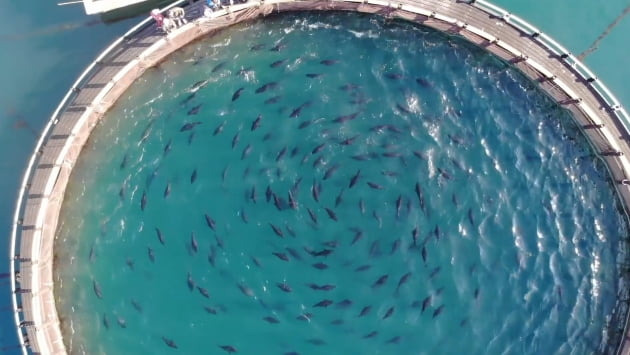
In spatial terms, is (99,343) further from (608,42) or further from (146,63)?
(608,42)

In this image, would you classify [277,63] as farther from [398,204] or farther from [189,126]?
[398,204]

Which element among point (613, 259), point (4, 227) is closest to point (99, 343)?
point (4, 227)

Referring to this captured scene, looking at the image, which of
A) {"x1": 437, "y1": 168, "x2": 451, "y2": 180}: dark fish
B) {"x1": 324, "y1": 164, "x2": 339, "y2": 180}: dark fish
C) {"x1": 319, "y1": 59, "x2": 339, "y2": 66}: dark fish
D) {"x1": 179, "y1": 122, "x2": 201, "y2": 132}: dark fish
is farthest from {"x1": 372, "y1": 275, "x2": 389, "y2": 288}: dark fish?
{"x1": 179, "y1": 122, "x2": 201, "y2": 132}: dark fish

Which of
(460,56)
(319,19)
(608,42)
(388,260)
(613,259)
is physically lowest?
(613,259)

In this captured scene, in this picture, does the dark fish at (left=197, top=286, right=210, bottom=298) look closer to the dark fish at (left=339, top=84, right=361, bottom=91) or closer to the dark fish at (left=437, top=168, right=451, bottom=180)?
the dark fish at (left=339, top=84, right=361, bottom=91)

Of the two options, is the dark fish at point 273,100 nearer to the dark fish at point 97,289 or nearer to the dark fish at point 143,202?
the dark fish at point 143,202

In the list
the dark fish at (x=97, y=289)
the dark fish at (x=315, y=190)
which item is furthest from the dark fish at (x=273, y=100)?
the dark fish at (x=97, y=289)
